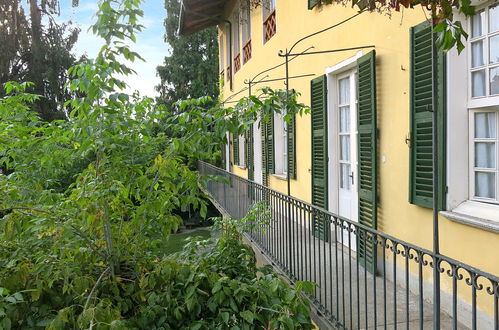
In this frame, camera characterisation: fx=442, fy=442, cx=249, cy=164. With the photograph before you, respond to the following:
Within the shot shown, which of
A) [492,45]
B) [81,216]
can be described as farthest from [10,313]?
[492,45]

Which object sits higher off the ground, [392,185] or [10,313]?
[392,185]

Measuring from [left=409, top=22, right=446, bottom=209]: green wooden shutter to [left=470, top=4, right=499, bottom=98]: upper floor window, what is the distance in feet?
0.89

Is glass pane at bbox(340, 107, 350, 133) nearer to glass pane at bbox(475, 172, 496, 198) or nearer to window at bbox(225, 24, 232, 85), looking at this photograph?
glass pane at bbox(475, 172, 496, 198)

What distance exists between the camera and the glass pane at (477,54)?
11.5 ft

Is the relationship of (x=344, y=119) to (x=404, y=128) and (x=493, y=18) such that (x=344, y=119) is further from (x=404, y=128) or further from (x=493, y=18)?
(x=493, y=18)

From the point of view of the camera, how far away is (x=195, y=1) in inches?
559

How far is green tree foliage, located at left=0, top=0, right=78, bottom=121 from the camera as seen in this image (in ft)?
61.6

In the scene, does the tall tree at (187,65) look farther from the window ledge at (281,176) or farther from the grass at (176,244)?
the window ledge at (281,176)

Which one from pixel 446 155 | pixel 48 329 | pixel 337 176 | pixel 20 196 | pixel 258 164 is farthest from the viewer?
pixel 258 164

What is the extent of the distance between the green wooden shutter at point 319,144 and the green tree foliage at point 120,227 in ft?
8.25

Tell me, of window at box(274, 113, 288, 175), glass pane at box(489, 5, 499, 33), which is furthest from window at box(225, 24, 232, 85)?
glass pane at box(489, 5, 499, 33)

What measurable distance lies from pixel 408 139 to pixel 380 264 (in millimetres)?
1493

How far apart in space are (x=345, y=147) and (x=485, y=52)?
2803 millimetres

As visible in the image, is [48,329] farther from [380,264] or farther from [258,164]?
[258,164]
